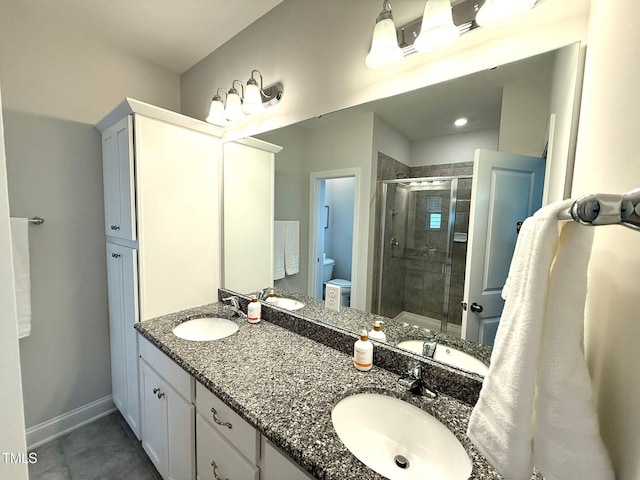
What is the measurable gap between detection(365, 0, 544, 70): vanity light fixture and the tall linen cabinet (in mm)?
1226

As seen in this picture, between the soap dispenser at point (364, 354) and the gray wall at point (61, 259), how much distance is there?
6.33 feet

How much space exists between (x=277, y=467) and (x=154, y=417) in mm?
1050

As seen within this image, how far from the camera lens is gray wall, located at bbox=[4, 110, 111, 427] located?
1631mm

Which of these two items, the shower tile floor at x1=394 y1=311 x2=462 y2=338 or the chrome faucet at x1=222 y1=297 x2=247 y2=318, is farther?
the chrome faucet at x1=222 y1=297 x2=247 y2=318

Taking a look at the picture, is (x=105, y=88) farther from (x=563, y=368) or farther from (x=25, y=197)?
(x=563, y=368)

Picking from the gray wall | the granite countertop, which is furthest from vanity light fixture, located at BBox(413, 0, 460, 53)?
the gray wall

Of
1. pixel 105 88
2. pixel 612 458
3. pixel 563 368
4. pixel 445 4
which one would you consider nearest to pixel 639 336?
pixel 563 368

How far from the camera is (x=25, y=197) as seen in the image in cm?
162

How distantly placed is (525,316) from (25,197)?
97.2 inches

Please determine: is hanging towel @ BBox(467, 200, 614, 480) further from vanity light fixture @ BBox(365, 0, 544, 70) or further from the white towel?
the white towel

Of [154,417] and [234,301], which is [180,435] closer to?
[154,417]

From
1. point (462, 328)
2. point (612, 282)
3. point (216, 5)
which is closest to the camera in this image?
point (612, 282)

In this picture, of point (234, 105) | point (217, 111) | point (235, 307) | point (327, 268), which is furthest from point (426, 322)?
point (217, 111)

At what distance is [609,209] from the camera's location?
0.32 metres
